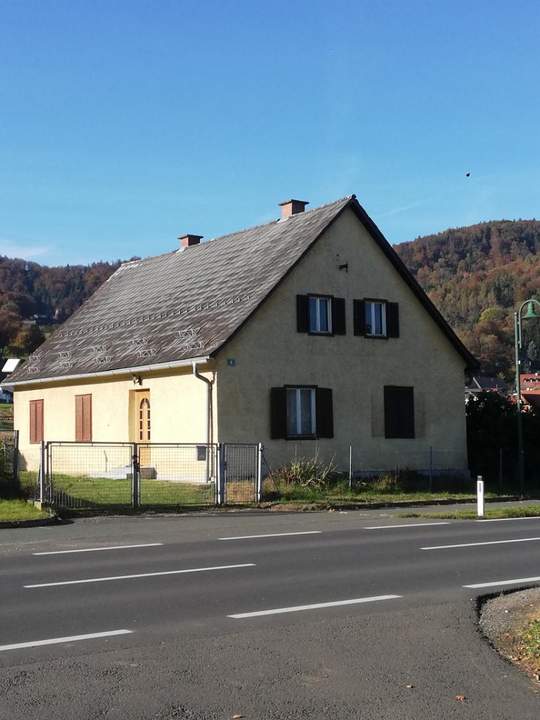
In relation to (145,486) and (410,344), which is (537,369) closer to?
(410,344)

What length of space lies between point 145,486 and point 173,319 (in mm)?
7827

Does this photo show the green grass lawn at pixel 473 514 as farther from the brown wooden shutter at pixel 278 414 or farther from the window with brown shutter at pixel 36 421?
the window with brown shutter at pixel 36 421

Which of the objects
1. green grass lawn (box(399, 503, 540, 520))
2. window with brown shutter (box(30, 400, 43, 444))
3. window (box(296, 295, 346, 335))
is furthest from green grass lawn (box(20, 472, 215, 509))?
window with brown shutter (box(30, 400, 43, 444))

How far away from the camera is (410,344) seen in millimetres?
31281

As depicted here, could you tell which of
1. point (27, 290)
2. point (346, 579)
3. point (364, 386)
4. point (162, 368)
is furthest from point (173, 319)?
point (27, 290)

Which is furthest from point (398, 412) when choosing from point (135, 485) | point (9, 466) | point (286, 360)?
point (9, 466)

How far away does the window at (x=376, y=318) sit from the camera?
3008 cm

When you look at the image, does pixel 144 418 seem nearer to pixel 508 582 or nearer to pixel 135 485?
pixel 135 485

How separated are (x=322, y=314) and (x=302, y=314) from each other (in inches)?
36.5

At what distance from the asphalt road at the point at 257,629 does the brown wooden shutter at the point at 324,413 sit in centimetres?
1235

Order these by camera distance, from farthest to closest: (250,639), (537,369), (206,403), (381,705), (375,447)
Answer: (537,369) → (375,447) → (206,403) → (250,639) → (381,705)

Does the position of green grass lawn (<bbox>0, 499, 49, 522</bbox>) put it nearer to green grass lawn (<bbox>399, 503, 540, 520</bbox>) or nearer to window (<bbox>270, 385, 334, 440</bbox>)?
green grass lawn (<bbox>399, 503, 540, 520</bbox>)

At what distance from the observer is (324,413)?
28750mm

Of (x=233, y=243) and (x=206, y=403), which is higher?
(x=233, y=243)
